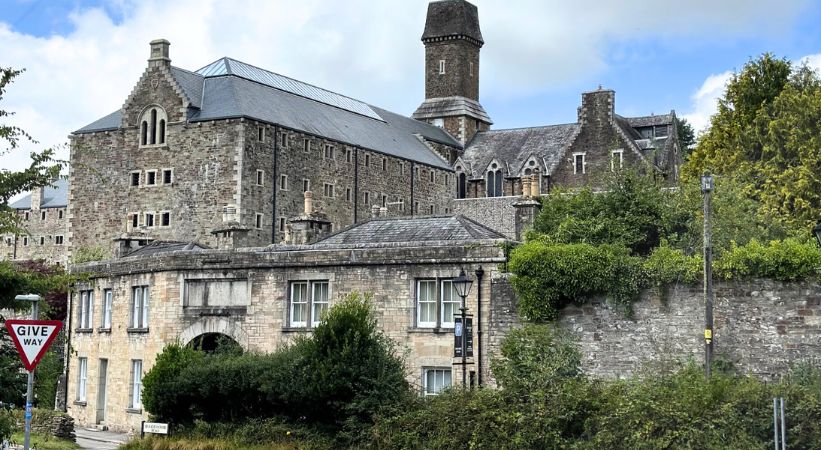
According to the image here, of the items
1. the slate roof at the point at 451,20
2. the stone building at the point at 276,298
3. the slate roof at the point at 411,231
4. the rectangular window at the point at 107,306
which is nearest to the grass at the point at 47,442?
the stone building at the point at 276,298

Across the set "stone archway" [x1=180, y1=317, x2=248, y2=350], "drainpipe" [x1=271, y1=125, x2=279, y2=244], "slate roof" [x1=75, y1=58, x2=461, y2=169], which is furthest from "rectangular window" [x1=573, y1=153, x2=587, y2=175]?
"stone archway" [x1=180, y1=317, x2=248, y2=350]

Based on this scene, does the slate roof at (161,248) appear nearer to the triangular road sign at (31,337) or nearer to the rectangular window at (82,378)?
the rectangular window at (82,378)

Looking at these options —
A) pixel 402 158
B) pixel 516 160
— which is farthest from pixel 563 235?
pixel 516 160

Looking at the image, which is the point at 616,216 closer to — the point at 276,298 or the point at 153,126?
the point at 276,298

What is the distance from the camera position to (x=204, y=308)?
32812 mm

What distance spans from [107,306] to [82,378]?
8.87ft

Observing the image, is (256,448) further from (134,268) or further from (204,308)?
(134,268)

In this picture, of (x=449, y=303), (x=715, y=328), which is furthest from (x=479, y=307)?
(x=715, y=328)

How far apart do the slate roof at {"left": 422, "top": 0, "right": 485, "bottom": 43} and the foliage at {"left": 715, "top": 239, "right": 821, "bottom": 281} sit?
6900cm

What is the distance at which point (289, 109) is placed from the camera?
228 ft

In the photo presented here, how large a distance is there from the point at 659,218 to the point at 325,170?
3599cm

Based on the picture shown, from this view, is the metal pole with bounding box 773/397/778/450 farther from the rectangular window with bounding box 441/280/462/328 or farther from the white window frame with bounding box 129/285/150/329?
the white window frame with bounding box 129/285/150/329

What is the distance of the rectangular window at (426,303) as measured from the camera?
98.6 feet

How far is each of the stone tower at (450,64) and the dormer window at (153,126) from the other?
31608mm
